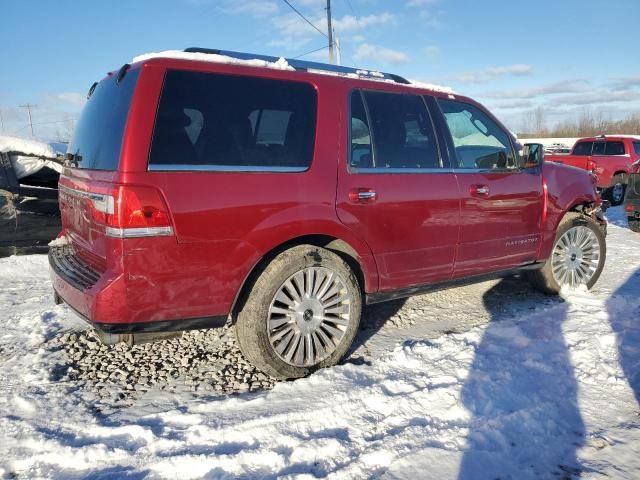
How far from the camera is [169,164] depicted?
8.40 feet

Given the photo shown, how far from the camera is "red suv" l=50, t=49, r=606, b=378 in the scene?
2.55 m

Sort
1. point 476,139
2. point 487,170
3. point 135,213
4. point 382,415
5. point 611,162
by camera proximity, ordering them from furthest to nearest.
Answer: point 611,162
point 476,139
point 487,170
point 382,415
point 135,213

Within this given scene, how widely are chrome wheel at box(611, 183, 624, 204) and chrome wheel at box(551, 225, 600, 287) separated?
9446mm

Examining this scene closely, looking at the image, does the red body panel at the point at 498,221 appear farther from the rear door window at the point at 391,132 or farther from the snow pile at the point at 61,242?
the snow pile at the point at 61,242

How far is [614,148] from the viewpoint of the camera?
43.4 feet

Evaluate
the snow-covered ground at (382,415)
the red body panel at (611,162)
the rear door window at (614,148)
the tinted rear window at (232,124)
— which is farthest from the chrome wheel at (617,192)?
the tinted rear window at (232,124)

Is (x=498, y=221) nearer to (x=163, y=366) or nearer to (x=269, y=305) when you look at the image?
(x=269, y=305)

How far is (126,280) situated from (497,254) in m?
3.04

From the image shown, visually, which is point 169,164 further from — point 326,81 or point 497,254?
point 497,254

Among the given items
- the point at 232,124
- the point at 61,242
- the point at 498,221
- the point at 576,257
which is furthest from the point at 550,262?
the point at 61,242

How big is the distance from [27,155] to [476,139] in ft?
15.7

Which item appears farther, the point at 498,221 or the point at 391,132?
the point at 498,221

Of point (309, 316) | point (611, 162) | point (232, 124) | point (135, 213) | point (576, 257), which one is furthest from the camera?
point (611, 162)

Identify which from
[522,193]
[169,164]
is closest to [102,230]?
[169,164]
